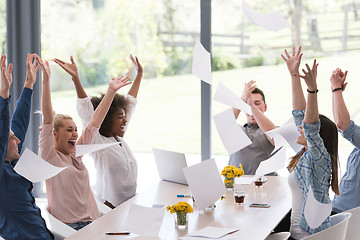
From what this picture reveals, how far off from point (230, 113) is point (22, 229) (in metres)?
1.57

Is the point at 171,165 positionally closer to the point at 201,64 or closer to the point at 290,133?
the point at 201,64

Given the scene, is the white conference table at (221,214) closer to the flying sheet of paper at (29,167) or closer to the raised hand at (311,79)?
the flying sheet of paper at (29,167)

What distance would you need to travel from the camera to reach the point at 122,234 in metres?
3.00

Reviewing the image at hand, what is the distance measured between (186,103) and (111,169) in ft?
5.60

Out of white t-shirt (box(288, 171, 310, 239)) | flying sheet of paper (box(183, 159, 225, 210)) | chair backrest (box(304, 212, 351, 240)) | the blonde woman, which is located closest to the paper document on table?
flying sheet of paper (box(183, 159, 225, 210))

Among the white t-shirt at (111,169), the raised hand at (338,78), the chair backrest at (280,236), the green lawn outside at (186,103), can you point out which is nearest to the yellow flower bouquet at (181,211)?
the chair backrest at (280,236)

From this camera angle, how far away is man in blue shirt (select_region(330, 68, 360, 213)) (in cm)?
378

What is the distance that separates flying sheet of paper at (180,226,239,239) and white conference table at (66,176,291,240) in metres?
0.06

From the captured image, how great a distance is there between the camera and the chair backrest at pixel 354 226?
3268 mm

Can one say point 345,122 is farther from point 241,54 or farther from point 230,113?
point 241,54

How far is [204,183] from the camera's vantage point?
3395 mm

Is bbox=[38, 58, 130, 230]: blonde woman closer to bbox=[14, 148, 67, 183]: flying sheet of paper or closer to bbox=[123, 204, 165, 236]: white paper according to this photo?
bbox=[14, 148, 67, 183]: flying sheet of paper

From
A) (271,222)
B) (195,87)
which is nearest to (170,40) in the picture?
(195,87)

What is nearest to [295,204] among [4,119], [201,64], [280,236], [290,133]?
[280,236]
